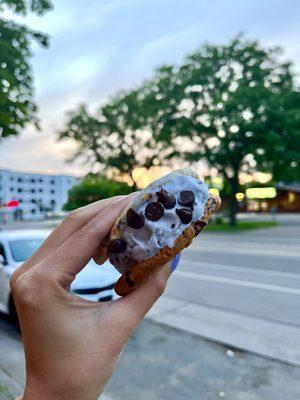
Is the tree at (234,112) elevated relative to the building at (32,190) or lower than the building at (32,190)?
elevated

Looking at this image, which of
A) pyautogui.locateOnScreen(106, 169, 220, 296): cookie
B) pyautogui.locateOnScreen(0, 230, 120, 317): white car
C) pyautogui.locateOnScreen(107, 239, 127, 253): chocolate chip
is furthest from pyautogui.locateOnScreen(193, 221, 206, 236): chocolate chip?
pyautogui.locateOnScreen(0, 230, 120, 317): white car

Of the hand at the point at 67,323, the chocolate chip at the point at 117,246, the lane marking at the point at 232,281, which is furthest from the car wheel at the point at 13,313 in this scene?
the chocolate chip at the point at 117,246

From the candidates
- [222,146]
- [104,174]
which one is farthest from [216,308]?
[104,174]

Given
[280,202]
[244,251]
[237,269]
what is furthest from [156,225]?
[280,202]

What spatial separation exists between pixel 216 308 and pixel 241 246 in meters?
7.69

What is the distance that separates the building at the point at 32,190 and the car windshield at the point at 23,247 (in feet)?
7.70

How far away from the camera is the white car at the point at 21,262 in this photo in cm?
549

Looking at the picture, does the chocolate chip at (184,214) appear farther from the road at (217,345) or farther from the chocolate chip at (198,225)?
the road at (217,345)

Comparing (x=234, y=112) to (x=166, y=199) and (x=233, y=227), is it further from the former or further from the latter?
(x=166, y=199)

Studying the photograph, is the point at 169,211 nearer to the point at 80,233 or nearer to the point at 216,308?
the point at 80,233

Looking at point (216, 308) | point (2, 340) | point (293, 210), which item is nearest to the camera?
point (2, 340)

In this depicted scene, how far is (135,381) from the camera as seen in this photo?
402 cm

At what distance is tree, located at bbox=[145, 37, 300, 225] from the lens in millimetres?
19953

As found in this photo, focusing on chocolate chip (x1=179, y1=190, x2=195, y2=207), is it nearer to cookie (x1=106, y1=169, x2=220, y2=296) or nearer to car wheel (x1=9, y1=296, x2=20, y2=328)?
cookie (x1=106, y1=169, x2=220, y2=296)
